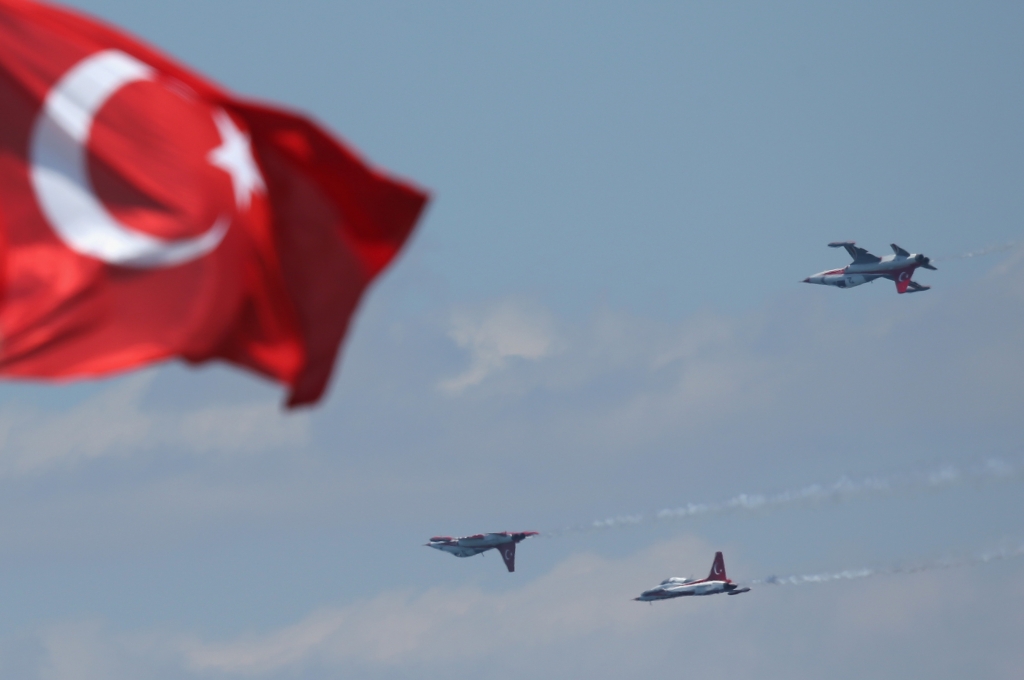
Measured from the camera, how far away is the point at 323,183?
40312mm

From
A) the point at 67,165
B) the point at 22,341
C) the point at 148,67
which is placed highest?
the point at 148,67

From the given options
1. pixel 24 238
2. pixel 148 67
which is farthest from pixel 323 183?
pixel 24 238

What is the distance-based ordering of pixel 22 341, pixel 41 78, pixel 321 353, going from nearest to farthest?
pixel 22 341 < pixel 41 78 < pixel 321 353

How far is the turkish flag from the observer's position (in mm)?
35000

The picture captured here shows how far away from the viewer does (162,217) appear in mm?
36844

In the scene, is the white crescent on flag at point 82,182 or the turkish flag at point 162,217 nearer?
the turkish flag at point 162,217

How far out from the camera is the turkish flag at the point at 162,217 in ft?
115

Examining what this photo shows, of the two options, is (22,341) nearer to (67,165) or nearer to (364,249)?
(67,165)

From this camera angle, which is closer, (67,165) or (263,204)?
(67,165)

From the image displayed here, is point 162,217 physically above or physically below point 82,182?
below

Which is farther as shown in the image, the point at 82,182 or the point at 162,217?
the point at 162,217

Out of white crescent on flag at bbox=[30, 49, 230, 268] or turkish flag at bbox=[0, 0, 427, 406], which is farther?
white crescent on flag at bbox=[30, 49, 230, 268]

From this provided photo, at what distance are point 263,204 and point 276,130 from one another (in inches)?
57.4

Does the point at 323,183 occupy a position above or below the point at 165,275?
above
